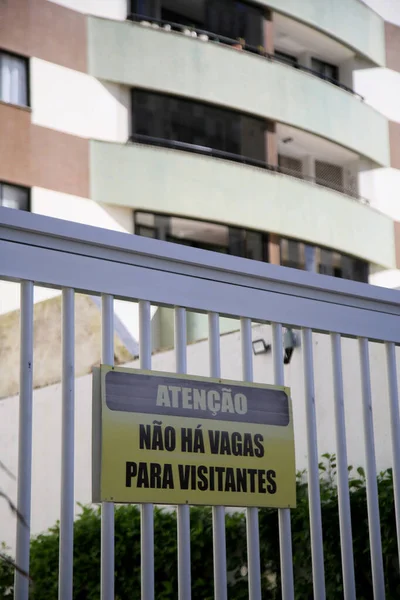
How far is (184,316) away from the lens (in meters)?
2.38

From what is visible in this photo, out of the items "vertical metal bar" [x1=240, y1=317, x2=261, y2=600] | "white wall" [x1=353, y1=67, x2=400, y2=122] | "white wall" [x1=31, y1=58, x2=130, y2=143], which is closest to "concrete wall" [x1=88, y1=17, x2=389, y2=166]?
"white wall" [x1=31, y1=58, x2=130, y2=143]

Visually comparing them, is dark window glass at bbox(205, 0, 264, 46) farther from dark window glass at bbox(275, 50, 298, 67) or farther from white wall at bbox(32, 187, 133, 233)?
white wall at bbox(32, 187, 133, 233)

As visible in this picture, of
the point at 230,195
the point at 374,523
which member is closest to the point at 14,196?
the point at 230,195

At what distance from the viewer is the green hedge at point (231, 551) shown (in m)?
3.98

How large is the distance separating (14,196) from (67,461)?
45.6 ft

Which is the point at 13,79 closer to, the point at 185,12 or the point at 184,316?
the point at 185,12

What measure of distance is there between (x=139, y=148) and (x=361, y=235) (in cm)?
534

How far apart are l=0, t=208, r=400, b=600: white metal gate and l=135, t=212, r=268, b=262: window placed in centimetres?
1356

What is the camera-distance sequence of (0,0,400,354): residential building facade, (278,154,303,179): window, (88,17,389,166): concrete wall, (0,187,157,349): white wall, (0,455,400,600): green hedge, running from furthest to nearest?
1. (278,154,303,179): window
2. (88,17,389,166): concrete wall
3. (0,0,400,354): residential building facade
4. (0,187,157,349): white wall
5. (0,455,400,600): green hedge

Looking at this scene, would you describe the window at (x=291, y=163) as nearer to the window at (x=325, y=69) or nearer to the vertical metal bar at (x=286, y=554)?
the window at (x=325, y=69)

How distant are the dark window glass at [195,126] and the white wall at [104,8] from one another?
1462 millimetres

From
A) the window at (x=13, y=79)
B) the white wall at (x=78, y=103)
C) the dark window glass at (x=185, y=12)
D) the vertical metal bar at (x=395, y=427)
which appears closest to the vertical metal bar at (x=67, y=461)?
the vertical metal bar at (x=395, y=427)

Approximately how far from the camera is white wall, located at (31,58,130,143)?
16.1 metres

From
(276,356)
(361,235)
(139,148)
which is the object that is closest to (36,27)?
(139,148)
